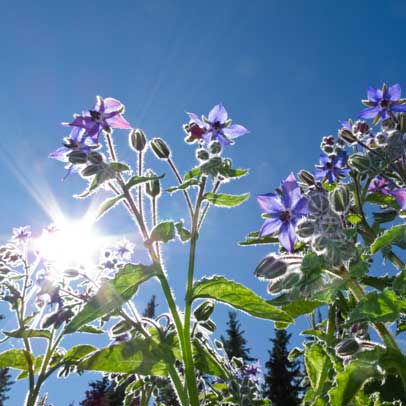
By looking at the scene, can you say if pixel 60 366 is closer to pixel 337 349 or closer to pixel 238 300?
pixel 238 300

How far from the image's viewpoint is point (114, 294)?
136 centimetres

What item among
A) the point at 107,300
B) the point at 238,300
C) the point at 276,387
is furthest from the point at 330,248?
the point at 276,387

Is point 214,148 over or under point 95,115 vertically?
under

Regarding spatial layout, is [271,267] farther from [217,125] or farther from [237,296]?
[217,125]

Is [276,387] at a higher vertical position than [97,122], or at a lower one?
higher

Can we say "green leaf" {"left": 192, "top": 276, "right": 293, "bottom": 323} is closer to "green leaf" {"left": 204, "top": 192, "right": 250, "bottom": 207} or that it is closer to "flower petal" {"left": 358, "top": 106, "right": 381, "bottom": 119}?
"green leaf" {"left": 204, "top": 192, "right": 250, "bottom": 207}

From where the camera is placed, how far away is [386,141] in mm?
1776

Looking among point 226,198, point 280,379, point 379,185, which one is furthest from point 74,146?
point 280,379

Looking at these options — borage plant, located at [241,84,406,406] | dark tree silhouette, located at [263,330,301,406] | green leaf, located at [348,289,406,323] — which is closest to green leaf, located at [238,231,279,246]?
borage plant, located at [241,84,406,406]

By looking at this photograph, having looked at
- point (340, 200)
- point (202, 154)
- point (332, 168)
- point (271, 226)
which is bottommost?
point (340, 200)

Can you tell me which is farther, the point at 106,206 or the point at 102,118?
the point at 102,118

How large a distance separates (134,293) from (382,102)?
1653 mm

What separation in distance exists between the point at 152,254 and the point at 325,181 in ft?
3.83

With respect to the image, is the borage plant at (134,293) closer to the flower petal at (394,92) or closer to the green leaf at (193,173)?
the green leaf at (193,173)
